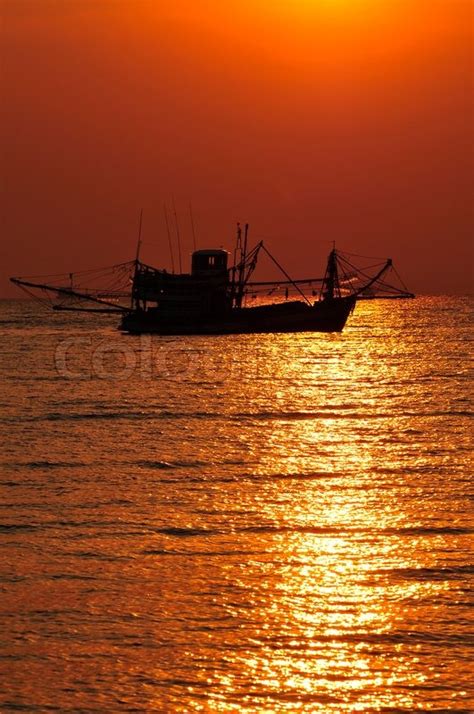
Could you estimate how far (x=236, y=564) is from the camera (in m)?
19.2

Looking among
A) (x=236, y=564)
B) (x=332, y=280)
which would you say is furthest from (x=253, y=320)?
(x=236, y=564)

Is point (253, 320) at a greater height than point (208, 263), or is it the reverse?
point (208, 263)

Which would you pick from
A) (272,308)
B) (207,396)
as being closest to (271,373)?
(207,396)

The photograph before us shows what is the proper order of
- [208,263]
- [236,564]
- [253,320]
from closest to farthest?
[236,564] < [208,263] < [253,320]

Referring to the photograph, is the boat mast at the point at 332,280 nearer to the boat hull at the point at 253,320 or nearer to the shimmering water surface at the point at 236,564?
the boat hull at the point at 253,320

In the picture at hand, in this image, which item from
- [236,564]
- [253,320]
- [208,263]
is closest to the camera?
[236,564]

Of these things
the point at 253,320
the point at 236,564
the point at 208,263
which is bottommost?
the point at 236,564

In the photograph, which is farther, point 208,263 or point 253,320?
point 253,320

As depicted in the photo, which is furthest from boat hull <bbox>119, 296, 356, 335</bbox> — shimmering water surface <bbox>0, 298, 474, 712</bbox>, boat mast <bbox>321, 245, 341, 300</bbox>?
shimmering water surface <bbox>0, 298, 474, 712</bbox>

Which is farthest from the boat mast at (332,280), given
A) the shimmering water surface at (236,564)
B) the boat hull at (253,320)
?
the shimmering water surface at (236,564)

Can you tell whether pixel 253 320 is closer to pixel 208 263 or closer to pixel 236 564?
pixel 208 263

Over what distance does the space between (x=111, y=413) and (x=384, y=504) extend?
24.5 m

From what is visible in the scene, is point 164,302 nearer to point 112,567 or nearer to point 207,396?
point 207,396

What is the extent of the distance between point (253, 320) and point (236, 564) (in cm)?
10311
